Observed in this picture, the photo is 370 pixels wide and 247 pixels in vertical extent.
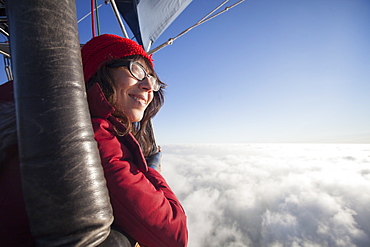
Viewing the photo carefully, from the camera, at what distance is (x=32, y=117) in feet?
1.52

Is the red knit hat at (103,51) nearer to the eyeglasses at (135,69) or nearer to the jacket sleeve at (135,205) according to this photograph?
the eyeglasses at (135,69)

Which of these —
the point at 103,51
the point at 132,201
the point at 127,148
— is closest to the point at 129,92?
the point at 103,51

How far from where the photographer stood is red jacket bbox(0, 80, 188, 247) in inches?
23.8

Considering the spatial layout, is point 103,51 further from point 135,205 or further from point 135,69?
point 135,205

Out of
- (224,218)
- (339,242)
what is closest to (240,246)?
(224,218)

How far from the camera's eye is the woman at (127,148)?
0.70 metres

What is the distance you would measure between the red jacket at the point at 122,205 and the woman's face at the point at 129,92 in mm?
347

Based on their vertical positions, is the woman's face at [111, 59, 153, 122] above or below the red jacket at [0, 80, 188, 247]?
above

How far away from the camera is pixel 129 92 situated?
125 cm

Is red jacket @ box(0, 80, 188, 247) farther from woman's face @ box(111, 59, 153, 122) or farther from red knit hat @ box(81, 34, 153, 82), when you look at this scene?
red knit hat @ box(81, 34, 153, 82)

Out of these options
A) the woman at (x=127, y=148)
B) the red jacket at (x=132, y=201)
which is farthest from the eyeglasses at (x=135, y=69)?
the red jacket at (x=132, y=201)

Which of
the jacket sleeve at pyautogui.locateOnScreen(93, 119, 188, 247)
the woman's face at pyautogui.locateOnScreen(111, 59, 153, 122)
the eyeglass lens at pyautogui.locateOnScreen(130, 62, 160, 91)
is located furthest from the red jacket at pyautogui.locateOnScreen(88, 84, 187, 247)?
the eyeglass lens at pyautogui.locateOnScreen(130, 62, 160, 91)

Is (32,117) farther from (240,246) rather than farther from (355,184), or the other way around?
(355,184)

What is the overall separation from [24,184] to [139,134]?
1.36 meters
